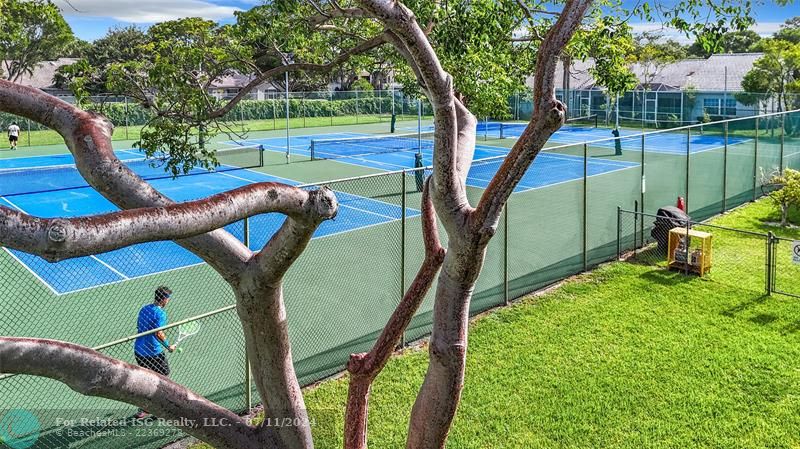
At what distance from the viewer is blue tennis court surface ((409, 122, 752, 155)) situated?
30234 millimetres

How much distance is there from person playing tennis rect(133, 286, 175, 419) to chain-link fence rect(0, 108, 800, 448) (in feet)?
1.92

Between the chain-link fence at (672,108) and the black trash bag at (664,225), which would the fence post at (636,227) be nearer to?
the black trash bag at (664,225)

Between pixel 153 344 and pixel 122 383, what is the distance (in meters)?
5.01

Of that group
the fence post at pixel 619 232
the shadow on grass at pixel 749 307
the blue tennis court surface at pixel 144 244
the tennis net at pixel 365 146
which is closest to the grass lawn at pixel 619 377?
the shadow on grass at pixel 749 307

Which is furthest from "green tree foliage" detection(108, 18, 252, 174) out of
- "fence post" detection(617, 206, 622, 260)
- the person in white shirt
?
the person in white shirt

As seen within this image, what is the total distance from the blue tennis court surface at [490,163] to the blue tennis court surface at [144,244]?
3.32 metres

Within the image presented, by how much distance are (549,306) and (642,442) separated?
4.51 metres

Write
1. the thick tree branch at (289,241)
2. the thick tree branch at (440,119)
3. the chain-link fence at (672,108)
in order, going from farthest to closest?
the chain-link fence at (672,108)
the thick tree branch at (440,119)
the thick tree branch at (289,241)

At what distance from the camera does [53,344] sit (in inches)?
120

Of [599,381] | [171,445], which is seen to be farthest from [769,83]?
[171,445]

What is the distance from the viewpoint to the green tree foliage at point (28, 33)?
651 cm

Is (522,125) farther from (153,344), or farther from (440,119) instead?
(440,119)

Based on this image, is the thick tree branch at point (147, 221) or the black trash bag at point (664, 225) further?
the black trash bag at point (664, 225)

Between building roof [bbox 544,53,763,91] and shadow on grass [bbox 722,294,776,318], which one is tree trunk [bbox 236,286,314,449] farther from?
building roof [bbox 544,53,763,91]
